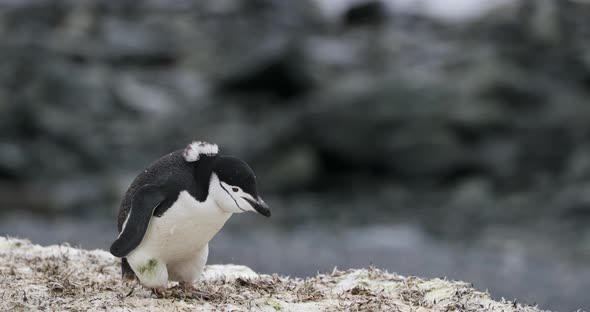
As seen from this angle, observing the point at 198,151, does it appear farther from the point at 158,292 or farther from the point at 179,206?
the point at 158,292

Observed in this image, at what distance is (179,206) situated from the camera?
17.3 feet

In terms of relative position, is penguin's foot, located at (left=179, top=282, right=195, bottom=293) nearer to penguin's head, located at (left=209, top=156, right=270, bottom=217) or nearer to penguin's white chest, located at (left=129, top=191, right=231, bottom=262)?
penguin's white chest, located at (left=129, top=191, right=231, bottom=262)

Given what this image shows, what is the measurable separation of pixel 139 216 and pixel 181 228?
24 centimetres

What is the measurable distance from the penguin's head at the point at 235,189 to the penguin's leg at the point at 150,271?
0.52m

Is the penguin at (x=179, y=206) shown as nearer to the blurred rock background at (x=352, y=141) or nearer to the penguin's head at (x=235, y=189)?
the penguin's head at (x=235, y=189)

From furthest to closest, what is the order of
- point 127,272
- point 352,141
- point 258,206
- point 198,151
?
point 352,141
point 127,272
point 198,151
point 258,206

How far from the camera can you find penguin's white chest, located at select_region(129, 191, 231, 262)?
17.3ft

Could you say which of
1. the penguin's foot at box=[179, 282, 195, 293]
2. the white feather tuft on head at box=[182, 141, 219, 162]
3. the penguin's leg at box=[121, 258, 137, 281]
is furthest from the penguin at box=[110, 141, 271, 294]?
the penguin's leg at box=[121, 258, 137, 281]

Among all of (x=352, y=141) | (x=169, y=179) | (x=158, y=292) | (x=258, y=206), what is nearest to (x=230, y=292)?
(x=158, y=292)

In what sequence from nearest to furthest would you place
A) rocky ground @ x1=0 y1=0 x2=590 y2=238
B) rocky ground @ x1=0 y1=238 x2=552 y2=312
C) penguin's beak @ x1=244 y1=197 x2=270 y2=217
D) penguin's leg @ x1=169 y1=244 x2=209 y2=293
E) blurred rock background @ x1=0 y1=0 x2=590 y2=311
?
rocky ground @ x1=0 y1=238 x2=552 y2=312
penguin's beak @ x1=244 y1=197 x2=270 y2=217
penguin's leg @ x1=169 y1=244 x2=209 y2=293
blurred rock background @ x1=0 y1=0 x2=590 y2=311
rocky ground @ x1=0 y1=0 x2=590 y2=238

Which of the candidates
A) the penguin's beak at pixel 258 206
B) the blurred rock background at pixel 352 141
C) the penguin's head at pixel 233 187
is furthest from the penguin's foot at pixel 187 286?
the blurred rock background at pixel 352 141

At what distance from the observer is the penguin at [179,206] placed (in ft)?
17.2

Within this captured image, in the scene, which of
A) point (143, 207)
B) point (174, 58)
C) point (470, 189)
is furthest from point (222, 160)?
point (174, 58)

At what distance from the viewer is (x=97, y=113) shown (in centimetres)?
2550
